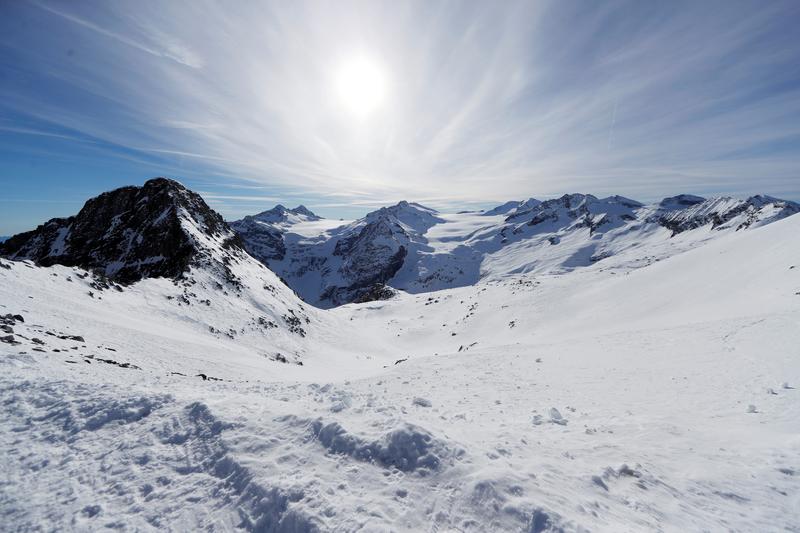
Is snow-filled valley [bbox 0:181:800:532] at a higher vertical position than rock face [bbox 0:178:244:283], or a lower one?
lower

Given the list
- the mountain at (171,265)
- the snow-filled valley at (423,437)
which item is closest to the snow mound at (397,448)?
the snow-filled valley at (423,437)

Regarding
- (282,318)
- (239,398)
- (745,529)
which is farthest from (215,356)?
(745,529)

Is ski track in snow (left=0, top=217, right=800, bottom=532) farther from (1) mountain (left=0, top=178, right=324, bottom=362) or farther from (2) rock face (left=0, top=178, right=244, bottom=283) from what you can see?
(2) rock face (left=0, top=178, right=244, bottom=283)

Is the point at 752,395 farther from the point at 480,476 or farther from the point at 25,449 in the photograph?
the point at 25,449

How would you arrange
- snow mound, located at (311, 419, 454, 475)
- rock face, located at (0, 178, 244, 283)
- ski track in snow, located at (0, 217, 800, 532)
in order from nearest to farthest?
ski track in snow, located at (0, 217, 800, 532)
snow mound, located at (311, 419, 454, 475)
rock face, located at (0, 178, 244, 283)

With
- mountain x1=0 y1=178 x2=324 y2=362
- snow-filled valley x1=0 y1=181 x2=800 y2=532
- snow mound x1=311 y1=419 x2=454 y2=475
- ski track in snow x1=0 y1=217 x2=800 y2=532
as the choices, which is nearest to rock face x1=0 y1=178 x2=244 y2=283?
mountain x1=0 y1=178 x2=324 y2=362

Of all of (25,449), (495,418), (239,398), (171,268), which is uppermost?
(171,268)

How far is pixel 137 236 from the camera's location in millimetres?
57000

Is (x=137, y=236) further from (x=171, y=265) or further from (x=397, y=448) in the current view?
A: (x=397, y=448)

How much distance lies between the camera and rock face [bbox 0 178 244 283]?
51594 millimetres

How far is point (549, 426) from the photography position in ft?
35.9

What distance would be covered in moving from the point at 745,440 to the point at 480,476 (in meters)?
7.64

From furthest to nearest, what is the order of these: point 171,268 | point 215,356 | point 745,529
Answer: point 171,268 → point 215,356 → point 745,529

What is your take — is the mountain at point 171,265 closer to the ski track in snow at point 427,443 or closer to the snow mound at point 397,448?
the ski track in snow at point 427,443
